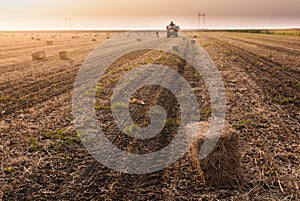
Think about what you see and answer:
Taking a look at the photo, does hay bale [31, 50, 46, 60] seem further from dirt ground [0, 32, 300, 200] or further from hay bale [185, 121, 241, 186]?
hay bale [185, 121, 241, 186]

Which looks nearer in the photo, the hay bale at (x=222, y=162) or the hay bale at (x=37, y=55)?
→ the hay bale at (x=222, y=162)

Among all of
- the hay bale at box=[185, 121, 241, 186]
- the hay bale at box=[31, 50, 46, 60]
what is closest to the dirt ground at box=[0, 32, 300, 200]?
the hay bale at box=[185, 121, 241, 186]

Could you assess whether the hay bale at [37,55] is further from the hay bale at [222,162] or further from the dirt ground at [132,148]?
the hay bale at [222,162]

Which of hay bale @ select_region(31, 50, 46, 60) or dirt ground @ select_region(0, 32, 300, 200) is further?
hay bale @ select_region(31, 50, 46, 60)

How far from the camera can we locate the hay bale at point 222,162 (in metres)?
5.04

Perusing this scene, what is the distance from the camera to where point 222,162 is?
5098mm

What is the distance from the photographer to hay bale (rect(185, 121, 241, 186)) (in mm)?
5035

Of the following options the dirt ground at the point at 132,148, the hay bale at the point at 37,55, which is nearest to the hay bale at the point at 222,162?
the dirt ground at the point at 132,148

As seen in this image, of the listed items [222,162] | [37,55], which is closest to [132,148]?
[222,162]

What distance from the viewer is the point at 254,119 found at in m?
8.24

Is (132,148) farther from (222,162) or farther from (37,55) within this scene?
(37,55)

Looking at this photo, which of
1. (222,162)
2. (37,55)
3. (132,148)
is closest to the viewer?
(222,162)

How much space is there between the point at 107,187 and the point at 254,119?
492cm

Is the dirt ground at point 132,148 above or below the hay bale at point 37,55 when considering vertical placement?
below
